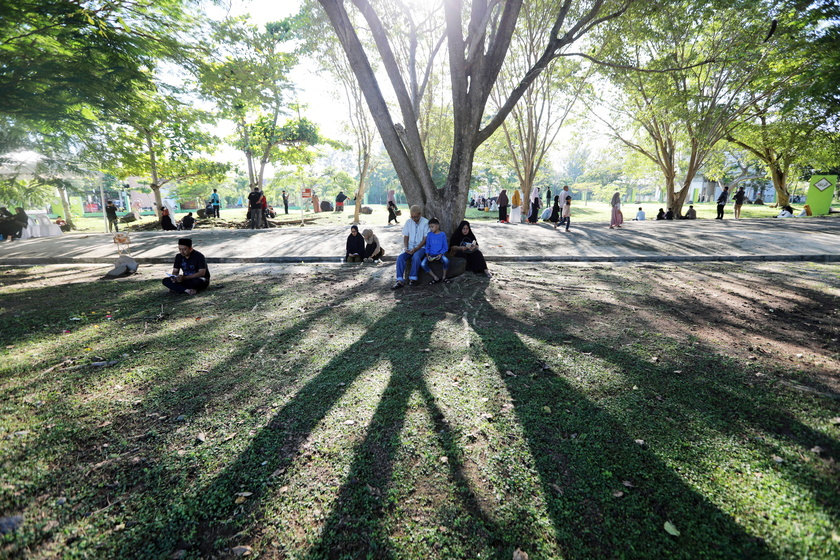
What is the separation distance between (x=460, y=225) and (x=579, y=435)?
5.92 metres

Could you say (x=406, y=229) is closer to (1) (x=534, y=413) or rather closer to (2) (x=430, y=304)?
(2) (x=430, y=304)

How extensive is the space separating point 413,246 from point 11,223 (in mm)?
21840

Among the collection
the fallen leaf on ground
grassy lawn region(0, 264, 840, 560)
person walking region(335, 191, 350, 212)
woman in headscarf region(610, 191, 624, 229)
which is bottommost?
the fallen leaf on ground

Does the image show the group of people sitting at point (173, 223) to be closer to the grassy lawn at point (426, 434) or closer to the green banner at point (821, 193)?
the grassy lawn at point (426, 434)

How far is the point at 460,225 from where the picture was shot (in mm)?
8453

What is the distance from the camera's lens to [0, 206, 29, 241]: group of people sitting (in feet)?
58.8

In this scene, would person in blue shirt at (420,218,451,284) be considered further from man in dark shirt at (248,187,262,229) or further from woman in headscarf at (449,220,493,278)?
man in dark shirt at (248,187,262,229)

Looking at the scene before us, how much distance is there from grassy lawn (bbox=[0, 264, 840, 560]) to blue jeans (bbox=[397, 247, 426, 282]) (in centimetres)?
191

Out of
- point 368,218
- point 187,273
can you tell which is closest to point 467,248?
point 187,273

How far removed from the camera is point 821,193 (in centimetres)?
2495

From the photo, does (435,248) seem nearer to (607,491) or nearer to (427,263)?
(427,263)

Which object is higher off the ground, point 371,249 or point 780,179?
point 780,179

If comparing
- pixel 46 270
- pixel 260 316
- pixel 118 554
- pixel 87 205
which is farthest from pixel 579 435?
pixel 87 205

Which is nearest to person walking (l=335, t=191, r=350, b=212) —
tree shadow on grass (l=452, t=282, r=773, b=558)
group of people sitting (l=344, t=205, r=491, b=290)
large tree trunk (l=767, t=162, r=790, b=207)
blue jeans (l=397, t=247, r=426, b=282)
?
group of people sitting (l=344, t=205, r=491, b=290)
